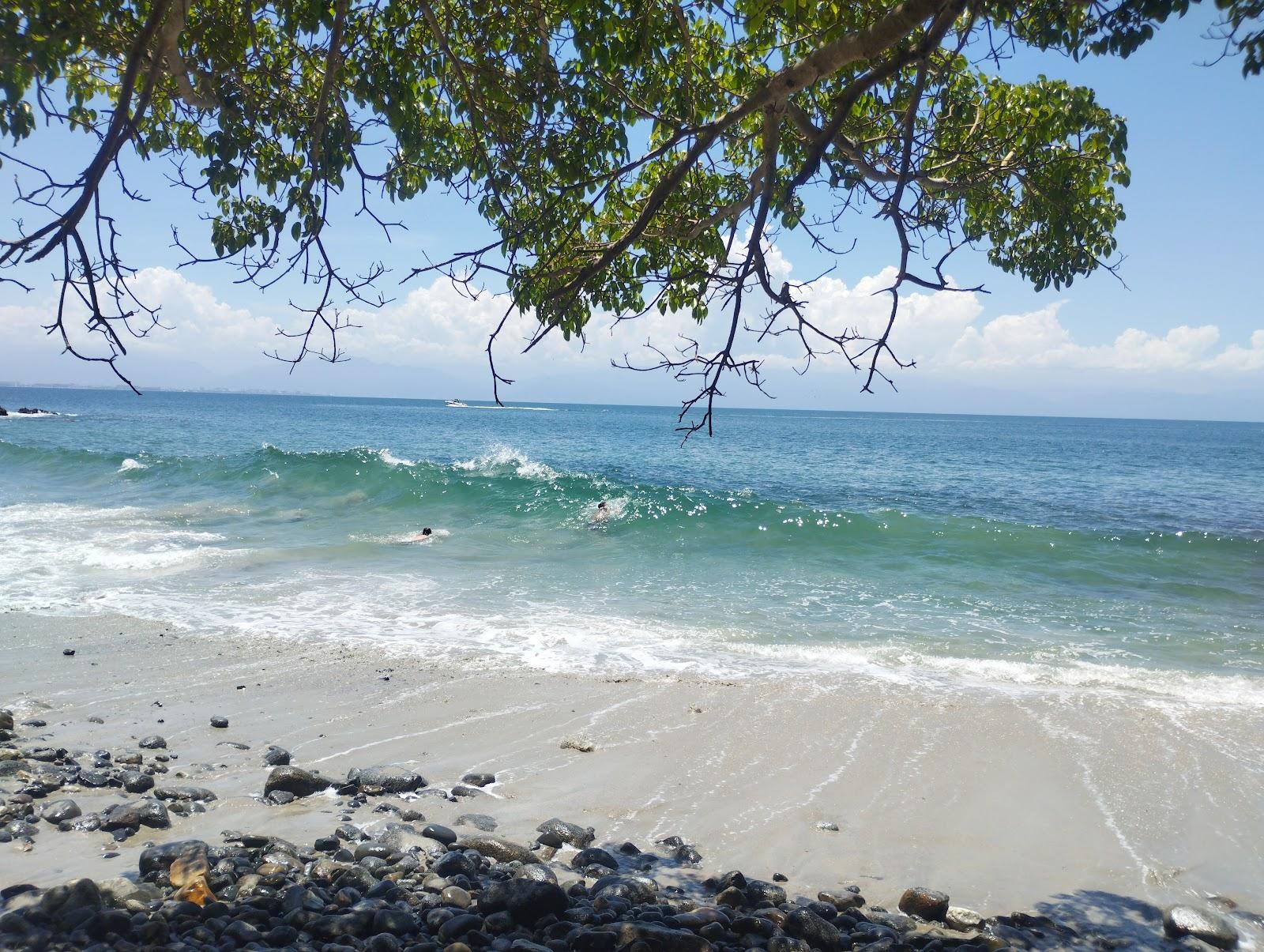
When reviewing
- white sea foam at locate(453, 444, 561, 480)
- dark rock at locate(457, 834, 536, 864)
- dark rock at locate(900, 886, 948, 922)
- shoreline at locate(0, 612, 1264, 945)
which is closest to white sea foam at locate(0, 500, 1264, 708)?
shoreline at locate(0, 612, 1264, 945)

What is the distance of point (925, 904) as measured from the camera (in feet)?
13.1

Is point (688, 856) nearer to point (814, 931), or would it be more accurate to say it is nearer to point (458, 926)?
point (814, 931)

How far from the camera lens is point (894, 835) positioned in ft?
16.3

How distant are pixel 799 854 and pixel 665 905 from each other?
1.16m

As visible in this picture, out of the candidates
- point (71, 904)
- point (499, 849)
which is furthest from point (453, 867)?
point (71, 904)

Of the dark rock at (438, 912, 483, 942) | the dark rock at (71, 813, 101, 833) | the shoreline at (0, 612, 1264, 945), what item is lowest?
the shoreline at (0, 612, 1264, 945)

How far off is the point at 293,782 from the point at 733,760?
9.26ft

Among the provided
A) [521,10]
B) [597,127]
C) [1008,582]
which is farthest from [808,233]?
[1008,582]

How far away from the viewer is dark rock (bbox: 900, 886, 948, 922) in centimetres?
398

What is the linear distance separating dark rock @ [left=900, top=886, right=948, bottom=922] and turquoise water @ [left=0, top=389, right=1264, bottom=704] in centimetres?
402

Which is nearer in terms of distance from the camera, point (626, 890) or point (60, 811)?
point (626, 890)

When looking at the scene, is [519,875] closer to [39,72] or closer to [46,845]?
[46,845]

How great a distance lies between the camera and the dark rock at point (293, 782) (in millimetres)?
5098

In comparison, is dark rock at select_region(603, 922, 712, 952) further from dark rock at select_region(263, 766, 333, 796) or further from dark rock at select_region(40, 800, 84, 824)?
dark rock at select_region(40, 800, 84, 824)
